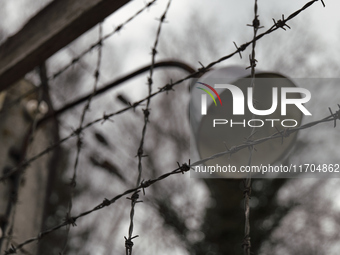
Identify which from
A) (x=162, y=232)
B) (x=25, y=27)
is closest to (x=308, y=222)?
(x=162, y=232)

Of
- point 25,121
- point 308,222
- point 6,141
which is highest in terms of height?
point 308,222

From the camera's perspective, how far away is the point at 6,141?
9.62 feet

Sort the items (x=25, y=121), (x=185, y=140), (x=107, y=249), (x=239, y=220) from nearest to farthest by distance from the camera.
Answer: (x=25, y=121)
(x=239, y=220)
(x=185, y=140)
(x=107, y=249)

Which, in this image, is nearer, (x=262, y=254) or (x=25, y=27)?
(x=25, y=27)

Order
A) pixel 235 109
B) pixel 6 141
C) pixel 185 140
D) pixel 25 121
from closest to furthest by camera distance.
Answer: pixel 235 109
pixel 6 141
pixel 25 121
pixel 185 140

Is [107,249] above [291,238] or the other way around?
above

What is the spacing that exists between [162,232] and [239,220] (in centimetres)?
119

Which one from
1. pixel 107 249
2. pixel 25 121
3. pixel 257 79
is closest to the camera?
pixel 257 79

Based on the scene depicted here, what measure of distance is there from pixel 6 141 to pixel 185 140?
3461 millimetres

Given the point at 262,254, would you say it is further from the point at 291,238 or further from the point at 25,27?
the point at 25,27

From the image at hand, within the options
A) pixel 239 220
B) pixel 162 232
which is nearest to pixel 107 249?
pixel 162 232

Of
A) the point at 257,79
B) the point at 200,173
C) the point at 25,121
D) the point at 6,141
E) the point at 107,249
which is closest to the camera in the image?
the point at 257,79

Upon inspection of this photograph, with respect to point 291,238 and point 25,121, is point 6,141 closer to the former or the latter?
point 25,121

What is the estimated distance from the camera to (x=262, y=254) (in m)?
4.91
